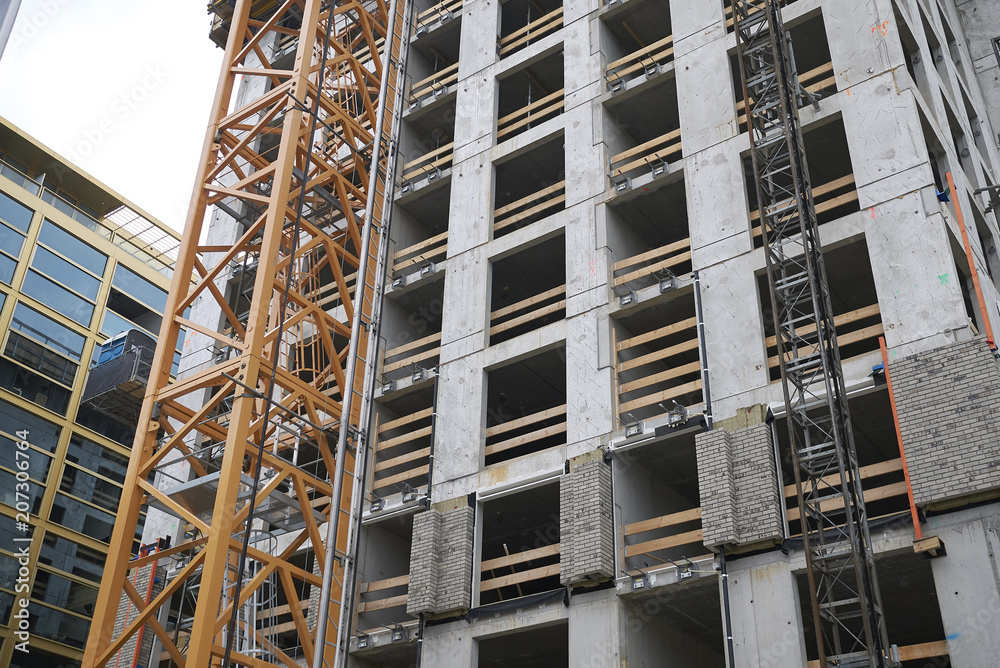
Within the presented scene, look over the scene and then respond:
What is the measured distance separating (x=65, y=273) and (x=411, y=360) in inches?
1366

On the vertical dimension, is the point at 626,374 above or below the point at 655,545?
above

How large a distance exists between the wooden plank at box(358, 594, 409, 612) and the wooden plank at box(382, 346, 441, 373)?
22.0 ft

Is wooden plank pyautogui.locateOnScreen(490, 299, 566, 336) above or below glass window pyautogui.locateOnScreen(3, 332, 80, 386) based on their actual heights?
below

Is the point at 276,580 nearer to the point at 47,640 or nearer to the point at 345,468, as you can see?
the point at 345,468

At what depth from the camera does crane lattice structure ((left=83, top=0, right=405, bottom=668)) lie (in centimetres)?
2316

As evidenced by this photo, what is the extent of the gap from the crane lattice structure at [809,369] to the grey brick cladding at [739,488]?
0.66m

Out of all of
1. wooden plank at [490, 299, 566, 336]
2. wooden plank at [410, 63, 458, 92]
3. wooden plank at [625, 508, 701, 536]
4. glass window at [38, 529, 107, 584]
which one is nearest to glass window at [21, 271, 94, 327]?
glass window at [38, 529, 107, 584]

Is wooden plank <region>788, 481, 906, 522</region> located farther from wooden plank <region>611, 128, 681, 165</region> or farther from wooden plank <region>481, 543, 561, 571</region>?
wooden plank <region>611, 128, 681, 165</region>

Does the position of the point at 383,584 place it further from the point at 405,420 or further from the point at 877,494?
the point at 877,494

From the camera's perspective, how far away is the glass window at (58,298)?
175 ft

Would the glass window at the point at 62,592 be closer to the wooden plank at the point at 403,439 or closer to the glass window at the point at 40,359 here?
the glass window at the point at 40,359

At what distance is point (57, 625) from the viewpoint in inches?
1847

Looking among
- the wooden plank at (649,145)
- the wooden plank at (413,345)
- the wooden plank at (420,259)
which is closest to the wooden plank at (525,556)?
the wooden plank at (413,345)

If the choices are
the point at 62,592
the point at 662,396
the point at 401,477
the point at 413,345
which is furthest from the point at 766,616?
the point at 62,592
